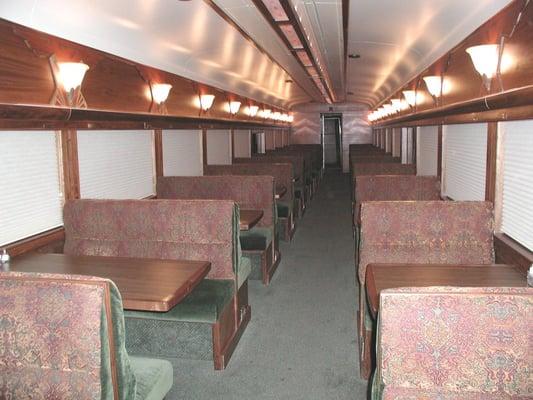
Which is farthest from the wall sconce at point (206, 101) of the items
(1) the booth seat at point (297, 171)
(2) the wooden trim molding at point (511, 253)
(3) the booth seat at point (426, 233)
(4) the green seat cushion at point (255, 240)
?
(2) the wooden trim molding at point (511, 253)

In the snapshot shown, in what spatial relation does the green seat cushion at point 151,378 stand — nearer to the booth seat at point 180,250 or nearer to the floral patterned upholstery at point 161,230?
the booth seat at point 180,250

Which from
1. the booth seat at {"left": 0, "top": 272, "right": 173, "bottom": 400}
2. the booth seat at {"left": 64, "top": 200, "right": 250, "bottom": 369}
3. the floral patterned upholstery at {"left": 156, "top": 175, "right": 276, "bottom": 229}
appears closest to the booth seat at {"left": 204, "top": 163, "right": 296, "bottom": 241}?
the floral patterned upholstery at {"left": 156, "top": 175, "right": 276, "bottom": 229}

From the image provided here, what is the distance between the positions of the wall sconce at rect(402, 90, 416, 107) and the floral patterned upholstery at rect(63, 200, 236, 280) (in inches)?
185

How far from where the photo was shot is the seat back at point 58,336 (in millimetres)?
1826

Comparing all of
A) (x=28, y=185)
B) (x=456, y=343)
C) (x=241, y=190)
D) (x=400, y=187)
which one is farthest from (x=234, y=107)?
(x=456, y=343)

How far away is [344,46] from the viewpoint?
5977 mm

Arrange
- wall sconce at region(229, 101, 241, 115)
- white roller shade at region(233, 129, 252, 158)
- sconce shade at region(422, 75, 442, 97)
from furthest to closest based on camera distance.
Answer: white roller shade at region(233, 129, 252, 158) < wall sconce at region(229, 101, 241, 115) < sconce shade at region(422, 75, 442, 97)

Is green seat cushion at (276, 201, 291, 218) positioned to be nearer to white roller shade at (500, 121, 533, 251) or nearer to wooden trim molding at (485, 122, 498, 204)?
wooden trim molding at (485, 122, 498, 204)

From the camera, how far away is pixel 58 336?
1.86 metres

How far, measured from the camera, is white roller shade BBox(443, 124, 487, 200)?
14.5 feet

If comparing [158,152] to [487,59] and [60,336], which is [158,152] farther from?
[60,336]

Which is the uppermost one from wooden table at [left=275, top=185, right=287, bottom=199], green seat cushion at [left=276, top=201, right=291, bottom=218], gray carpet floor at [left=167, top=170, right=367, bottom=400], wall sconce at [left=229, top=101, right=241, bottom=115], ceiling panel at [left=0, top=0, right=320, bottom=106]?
ceiling panel at [left=0, top=0, right=320, bottom=106]

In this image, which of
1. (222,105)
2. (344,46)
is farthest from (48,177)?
(222,105)

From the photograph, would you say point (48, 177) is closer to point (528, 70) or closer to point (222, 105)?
point (528, 70)
